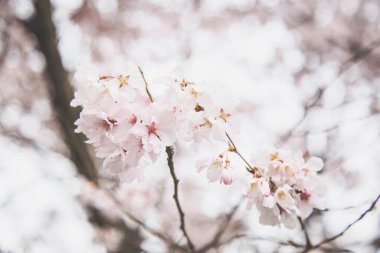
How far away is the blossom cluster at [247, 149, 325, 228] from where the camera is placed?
1.49 m

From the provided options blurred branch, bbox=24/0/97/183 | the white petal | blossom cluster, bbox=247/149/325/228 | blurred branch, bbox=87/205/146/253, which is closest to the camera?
blossom cluster, bbox=247/149/325/228

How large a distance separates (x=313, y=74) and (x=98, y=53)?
358 cm

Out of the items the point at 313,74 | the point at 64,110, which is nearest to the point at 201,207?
the point at 313,74

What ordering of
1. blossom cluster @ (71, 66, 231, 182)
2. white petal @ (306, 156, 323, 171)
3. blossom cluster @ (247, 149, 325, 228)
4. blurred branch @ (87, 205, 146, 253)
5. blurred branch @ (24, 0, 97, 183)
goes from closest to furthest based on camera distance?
blossom cluster @ (71, 66, 231, 182), blossom cluster @ (247, 149, 325, 228), white petal @ (306, 156, 323, 171), blurred branch @ (24, 0, 97, 183), blurred branch @ (87, 205, 146, 253)

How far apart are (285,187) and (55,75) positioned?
258 centimetres

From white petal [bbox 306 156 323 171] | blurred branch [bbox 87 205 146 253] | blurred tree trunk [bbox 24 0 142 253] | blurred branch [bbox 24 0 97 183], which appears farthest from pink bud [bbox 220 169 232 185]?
blurred branch [bbox 87 205 146 253]

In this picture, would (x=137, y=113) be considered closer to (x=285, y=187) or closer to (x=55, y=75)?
(x=285, y=187)

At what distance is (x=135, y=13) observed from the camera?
6.77 meters

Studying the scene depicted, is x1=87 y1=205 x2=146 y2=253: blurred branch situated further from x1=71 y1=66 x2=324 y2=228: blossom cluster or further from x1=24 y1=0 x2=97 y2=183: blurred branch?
x1=71 y1=66 x2=324 y2=228: blossom cluster

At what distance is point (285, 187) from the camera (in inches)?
58.7

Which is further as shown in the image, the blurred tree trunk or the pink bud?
the blurred tree trunk

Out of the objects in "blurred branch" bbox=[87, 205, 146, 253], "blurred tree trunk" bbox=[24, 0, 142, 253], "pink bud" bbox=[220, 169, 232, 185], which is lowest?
"pink bud" bbox=[220, 169, 232, 185]

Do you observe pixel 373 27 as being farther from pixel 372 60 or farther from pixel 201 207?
pixel 201 207

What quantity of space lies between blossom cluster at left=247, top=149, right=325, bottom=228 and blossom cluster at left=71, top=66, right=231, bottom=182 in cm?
29
